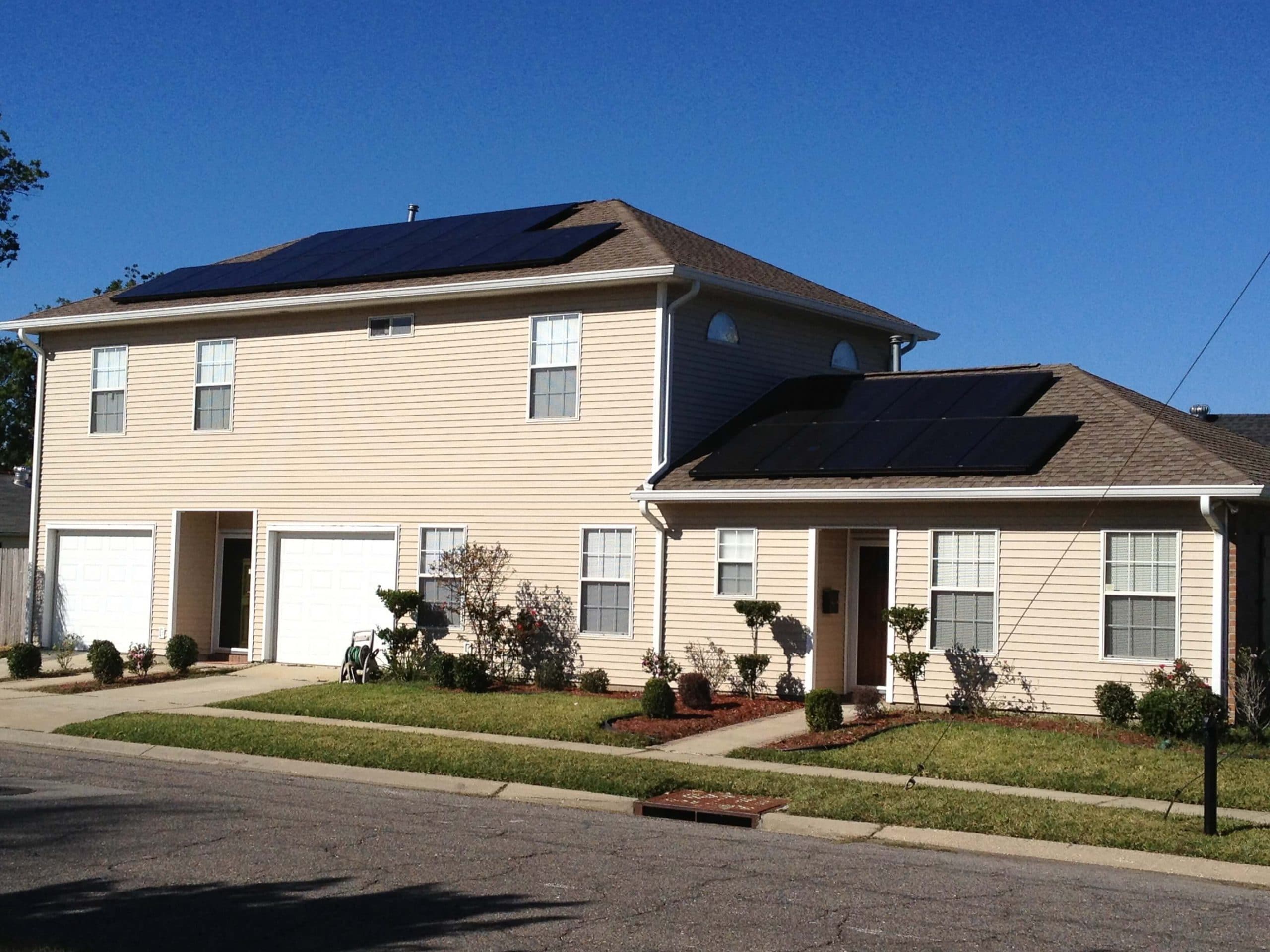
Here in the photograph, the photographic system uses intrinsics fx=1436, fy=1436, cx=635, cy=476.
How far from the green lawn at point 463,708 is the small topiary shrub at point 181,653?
116 inches

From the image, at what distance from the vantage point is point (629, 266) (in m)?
20.3

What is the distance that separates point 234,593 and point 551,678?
24.6 ft

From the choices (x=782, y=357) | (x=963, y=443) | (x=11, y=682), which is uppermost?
(x=782, y=357)

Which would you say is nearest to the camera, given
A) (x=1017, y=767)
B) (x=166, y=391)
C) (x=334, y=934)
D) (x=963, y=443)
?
(x=334, y=934)

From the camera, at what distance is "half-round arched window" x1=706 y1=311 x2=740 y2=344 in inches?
843

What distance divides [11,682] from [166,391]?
18.4 feet

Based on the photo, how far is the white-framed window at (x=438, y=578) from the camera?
859 inches

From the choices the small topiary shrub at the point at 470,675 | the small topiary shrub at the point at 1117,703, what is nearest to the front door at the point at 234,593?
the small topiary shrub at the point at 470,675

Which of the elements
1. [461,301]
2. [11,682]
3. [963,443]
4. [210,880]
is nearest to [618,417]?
[461,301]

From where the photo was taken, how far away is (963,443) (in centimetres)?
1859

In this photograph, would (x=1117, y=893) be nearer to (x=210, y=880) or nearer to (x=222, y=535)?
(x=210, y=880)

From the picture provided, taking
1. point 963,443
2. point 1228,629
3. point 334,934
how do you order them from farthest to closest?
point 963,443 → point 1228,629 → point 334,934

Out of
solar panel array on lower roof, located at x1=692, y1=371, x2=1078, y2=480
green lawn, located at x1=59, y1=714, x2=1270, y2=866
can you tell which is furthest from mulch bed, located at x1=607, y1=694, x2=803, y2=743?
solar panel array on lower roof, located at x1=692, y1=371, x2=1078, y2=480

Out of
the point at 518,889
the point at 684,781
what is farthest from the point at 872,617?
the point at 518,889
